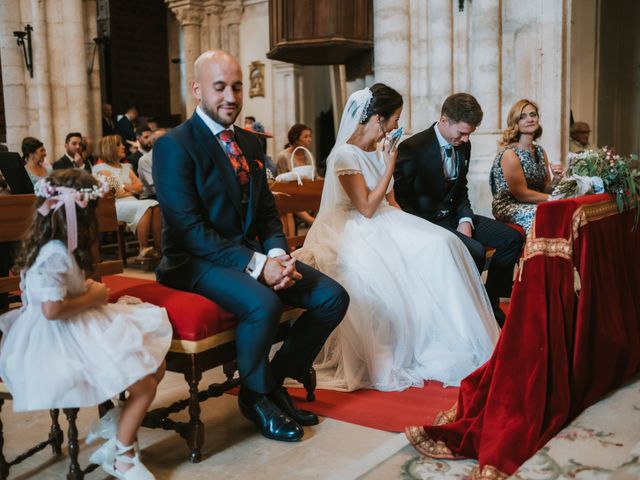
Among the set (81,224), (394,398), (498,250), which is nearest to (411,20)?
(498,250)

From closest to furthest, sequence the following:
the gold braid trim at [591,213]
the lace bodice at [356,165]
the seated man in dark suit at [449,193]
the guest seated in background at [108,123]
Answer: the gold braid trim at [591,213], the lace bodice at [356,165], the seated man in dark suit at [449,193], the guest seated in background at [108,123]

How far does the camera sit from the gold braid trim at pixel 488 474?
2.56 metres

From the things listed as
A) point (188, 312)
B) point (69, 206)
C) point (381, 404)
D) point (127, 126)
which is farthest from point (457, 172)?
point (127, 126)

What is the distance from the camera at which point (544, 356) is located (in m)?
2.75

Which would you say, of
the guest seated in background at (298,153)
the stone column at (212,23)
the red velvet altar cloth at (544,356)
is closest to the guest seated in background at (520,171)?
the red velvet altar cloth at (544,356)

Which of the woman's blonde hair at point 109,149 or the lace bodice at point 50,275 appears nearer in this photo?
the lace bodice at point 50,275

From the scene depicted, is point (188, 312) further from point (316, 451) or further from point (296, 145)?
point (296, 145)

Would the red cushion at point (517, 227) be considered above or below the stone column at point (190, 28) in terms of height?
below

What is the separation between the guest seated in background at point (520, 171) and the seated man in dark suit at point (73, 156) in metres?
5.37

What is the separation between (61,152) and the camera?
1128 cm

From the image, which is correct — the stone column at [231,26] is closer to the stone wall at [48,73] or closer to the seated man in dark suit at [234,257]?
the stone wall at [48,73]

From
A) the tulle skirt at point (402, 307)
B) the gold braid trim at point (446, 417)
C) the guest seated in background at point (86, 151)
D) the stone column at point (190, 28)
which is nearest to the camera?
the gold braid trim at point (446, 417)

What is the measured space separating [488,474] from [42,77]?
33.9 ft

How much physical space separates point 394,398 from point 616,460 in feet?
4.56
